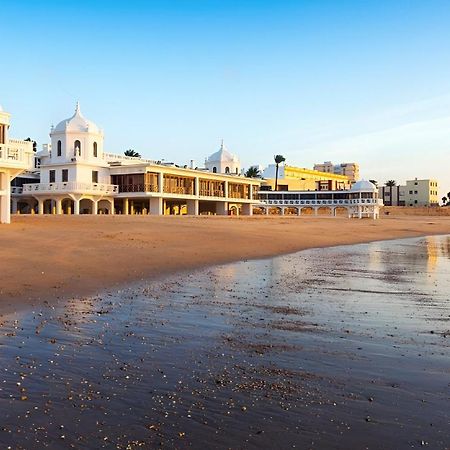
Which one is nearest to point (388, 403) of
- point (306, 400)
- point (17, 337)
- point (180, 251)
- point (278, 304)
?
point (306, 400)

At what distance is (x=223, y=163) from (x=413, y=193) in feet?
365

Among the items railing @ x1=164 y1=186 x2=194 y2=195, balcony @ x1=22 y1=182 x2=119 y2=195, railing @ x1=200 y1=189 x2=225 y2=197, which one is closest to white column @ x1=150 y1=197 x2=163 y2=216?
railing @ x1=164 y1=186 x2=194 y2=195

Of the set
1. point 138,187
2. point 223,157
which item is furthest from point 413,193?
point 138,187

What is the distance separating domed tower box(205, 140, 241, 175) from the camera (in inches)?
3733

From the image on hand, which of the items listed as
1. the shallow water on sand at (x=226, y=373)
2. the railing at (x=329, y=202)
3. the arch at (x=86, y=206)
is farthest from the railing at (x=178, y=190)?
the shallow water on sand at (x=226, y=373)

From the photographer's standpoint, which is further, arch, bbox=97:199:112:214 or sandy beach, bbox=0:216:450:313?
arch, bbox=97:199:112:214

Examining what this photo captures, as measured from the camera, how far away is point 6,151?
3209 cm

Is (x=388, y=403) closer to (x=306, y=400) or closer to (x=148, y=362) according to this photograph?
(x=306, y=400)

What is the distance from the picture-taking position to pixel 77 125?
6234cm

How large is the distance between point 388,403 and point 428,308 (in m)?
6.31

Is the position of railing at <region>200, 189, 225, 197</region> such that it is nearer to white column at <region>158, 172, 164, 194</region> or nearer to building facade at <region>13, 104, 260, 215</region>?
building facade at <region>13, 104, 260, 215</region>

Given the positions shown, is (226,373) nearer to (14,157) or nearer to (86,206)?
(14,157)

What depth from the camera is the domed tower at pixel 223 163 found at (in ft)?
311

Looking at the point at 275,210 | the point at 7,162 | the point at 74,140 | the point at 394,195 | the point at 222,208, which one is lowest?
the point at 275,210
